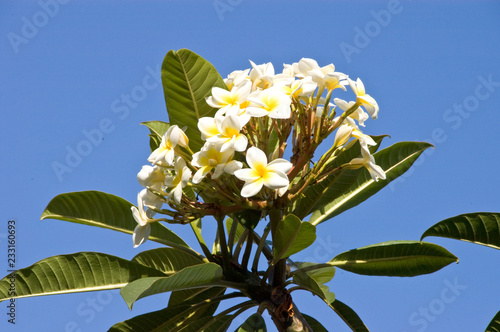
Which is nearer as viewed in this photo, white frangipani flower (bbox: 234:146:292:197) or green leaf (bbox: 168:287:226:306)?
white frangipani flower (bbox: 234:146:292:197)

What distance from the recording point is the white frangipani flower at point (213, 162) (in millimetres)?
1478

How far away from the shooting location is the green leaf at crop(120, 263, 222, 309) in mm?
1414

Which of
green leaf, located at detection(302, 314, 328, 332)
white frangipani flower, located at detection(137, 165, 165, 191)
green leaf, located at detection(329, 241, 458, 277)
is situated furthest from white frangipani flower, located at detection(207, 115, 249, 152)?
green leaf, located at detection(302, 314, 328, 332)

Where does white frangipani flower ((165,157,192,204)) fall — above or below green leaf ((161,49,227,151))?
below

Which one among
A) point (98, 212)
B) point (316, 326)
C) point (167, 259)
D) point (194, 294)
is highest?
point (98, 212)

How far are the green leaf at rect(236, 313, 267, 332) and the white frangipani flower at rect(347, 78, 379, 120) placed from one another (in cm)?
74

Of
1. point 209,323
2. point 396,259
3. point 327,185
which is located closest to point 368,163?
point 327,185

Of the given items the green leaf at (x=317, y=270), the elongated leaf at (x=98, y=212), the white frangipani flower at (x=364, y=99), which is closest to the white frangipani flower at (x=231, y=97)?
Result: the white frangipani flower at (x=364, y=99)

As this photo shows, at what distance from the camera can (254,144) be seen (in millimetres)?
1681

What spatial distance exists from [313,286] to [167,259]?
58 cm

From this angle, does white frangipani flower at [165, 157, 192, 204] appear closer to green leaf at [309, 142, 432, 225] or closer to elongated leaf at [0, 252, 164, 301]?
elongated leaf at [0, 252, 164, 301]

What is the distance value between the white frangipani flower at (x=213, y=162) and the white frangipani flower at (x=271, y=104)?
14 cm

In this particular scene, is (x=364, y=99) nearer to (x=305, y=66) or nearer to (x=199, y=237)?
(x=305, y=66)

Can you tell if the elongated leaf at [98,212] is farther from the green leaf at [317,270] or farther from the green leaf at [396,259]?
the green leaf at [396,259]
